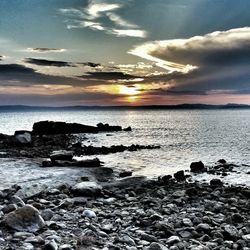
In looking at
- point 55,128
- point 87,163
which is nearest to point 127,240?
point 87,163

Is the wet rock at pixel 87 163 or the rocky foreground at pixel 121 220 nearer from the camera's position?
the rocky foreground at pixel 121 220

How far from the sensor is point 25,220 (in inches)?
448

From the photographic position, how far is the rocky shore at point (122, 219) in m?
10.8

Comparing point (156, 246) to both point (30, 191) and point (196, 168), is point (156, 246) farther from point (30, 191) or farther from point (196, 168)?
point (196, 168)

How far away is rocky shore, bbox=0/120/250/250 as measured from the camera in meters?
10.8

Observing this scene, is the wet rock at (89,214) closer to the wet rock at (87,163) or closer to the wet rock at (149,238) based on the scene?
the wet rock at (149,238)

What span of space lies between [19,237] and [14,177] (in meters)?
13.3

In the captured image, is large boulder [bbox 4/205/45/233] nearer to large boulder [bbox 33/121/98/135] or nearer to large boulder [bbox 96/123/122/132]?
large boulder [bbox 33/121/98/135]

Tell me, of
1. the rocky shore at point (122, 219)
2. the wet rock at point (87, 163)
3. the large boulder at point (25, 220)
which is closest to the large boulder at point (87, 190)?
the rocky shore at point (122, 219)

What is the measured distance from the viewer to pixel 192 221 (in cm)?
1427

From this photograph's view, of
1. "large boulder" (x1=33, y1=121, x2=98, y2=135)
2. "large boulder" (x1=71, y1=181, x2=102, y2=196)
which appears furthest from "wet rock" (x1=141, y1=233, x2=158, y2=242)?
"large boulder" (x1=33, y1=121, x2=98, y2=135)

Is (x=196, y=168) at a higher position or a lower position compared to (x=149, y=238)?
lower

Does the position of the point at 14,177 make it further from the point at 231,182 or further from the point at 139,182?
the point at 231,182

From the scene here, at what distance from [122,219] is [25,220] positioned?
391 centimetres
